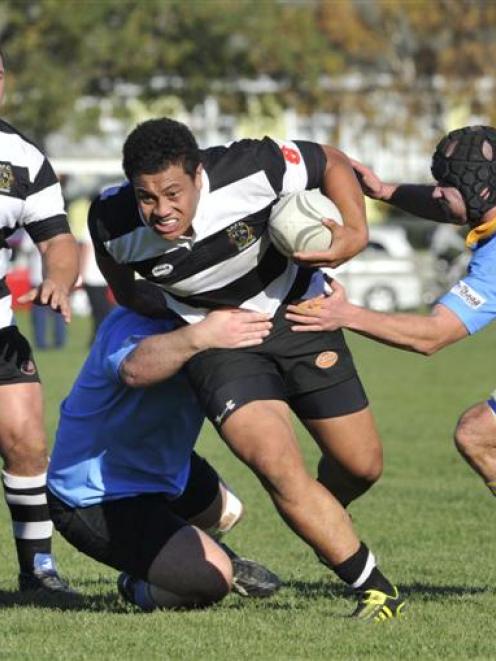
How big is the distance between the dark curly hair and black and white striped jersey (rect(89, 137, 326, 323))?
0.21 m

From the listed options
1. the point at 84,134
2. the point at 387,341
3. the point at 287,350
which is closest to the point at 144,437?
the point at 287,350

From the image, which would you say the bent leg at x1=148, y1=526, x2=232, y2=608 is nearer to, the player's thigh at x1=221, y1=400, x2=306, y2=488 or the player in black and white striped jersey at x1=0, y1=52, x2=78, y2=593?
the player's thigh at x1=221, y1=400, x2=306, y2=488

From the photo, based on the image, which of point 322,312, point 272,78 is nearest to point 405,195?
point 322,312

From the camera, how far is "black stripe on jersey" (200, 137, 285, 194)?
270 inches

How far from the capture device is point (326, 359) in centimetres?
705

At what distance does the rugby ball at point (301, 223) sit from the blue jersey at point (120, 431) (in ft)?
2.78

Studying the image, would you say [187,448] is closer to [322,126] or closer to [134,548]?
[134,548]

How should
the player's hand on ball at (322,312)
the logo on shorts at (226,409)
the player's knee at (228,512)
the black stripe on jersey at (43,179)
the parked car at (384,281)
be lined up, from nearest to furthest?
the player's hand on ball at (322,312), the logo on shorts at (226,409), the black stripe on jersey at (43,179), the player's knee at (228,512), the parked car at (384,281)

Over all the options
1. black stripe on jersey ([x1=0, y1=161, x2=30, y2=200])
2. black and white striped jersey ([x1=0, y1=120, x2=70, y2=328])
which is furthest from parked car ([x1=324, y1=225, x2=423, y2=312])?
black stripe on jersey ([x1=0, y1=161, x2=30, y2=200])

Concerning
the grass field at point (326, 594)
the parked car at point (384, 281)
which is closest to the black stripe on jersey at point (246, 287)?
the grass field at point (326, 594)

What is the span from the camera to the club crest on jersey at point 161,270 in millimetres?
6793

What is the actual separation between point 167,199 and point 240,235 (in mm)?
414

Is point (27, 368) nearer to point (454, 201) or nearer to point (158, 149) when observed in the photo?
point (158, 149)

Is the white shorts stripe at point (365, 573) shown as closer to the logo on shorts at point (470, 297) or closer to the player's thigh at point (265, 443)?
the player's thigh at point (265, 443)
